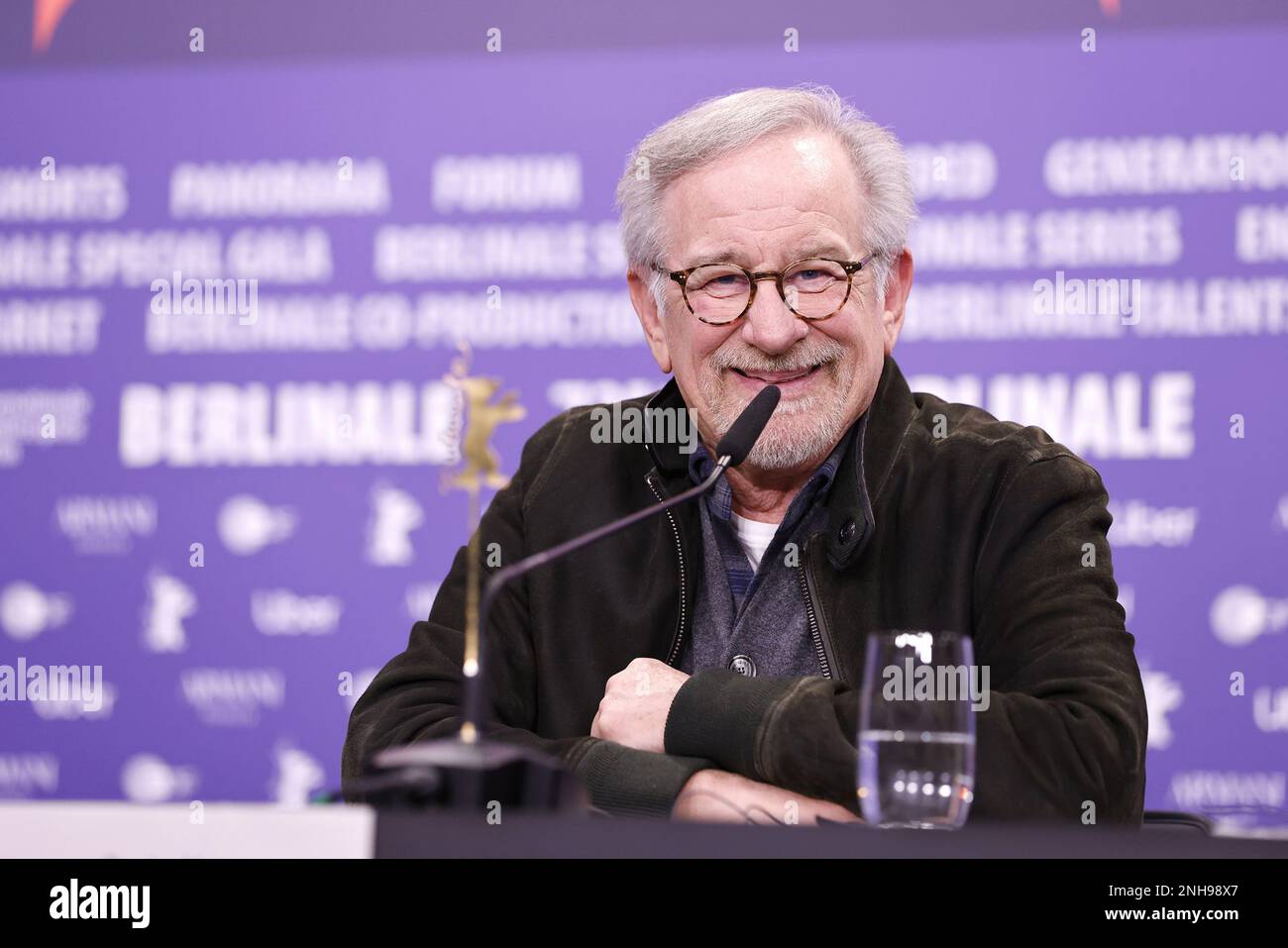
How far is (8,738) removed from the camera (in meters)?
3.29

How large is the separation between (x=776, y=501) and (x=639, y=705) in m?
0.53

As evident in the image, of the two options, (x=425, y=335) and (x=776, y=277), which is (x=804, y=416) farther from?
(x=425, y=335)

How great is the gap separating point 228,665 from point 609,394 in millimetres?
1054

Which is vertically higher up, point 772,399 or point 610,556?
point 772,399

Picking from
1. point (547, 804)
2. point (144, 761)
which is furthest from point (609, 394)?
point (547, 804)

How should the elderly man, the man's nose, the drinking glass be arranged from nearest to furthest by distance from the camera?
the drinking glass, the elderly man, the man's nose

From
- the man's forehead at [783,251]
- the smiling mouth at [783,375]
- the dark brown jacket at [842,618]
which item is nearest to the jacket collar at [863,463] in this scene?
the dark brown jacket at [842,618]

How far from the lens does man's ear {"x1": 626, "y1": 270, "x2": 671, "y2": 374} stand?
2.25 meters

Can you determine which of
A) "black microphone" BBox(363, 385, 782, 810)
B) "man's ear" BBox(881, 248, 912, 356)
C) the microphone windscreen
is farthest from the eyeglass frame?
"black microphone" BBox(363, 385, 782, 810)

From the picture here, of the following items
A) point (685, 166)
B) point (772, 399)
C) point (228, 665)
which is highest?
point (685, 166)

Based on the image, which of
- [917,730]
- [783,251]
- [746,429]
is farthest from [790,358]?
[917,730]

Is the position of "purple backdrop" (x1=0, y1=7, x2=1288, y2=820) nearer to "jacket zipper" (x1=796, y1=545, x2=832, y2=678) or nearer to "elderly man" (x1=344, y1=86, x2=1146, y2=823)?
"elderly man" (x1=344, y1=86, x2=1146, y2=823)
